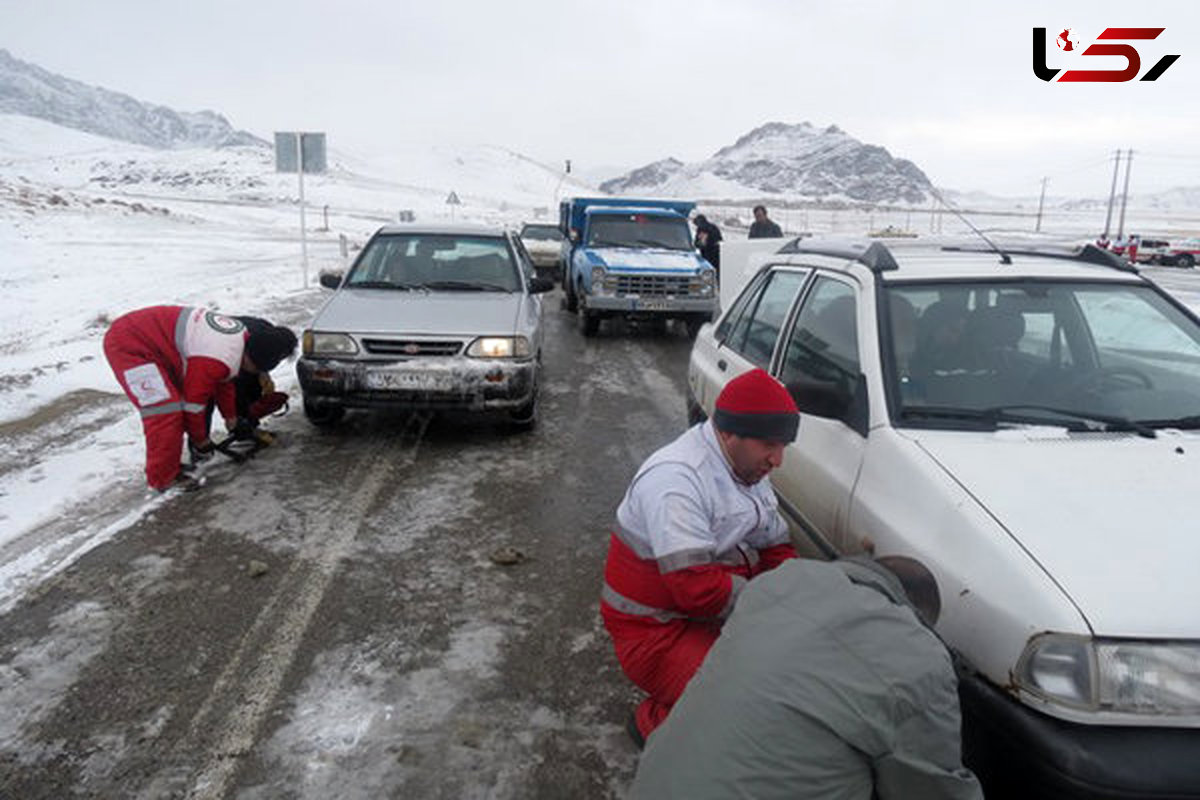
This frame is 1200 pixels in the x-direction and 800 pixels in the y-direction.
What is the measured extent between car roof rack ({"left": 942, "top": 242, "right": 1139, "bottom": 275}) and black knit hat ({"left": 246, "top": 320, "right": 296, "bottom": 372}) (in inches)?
166

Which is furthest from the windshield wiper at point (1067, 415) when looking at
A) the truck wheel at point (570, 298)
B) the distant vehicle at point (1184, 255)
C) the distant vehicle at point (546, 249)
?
the distant vehicle at point (1184, 255)

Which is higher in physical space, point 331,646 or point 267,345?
point 267,345

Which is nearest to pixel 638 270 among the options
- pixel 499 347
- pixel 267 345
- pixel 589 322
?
pixel 589 322

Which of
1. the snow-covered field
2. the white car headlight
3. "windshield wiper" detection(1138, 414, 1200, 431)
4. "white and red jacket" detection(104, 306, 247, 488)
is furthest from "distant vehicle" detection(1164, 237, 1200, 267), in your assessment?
"white and red jacket" detection(104, 306, 247, 488)

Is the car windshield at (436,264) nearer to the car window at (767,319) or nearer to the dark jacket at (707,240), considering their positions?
the car window at (767,319)

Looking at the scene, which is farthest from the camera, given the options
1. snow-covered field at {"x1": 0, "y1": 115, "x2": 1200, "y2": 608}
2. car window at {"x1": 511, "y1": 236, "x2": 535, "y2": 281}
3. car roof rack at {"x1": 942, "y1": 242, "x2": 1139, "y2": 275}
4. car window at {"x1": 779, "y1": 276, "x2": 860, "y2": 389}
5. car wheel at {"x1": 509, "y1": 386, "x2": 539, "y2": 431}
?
car window at {"x1": 511, "y1": 236, "x2": 535, "y2": 281}

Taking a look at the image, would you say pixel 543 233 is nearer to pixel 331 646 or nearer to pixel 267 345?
pixel 267 345

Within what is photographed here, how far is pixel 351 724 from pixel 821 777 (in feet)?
6.84

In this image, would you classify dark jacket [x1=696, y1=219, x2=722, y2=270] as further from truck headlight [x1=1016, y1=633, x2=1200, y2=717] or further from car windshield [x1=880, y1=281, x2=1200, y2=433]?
truck headlight [x1=1016, y1=633, x2=1200, y2=717]

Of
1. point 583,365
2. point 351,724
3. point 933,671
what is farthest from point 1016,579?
point 583,365

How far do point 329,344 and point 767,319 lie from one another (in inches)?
137

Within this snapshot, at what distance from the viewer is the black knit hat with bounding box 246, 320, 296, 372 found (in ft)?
18.9

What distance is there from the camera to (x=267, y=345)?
579cm

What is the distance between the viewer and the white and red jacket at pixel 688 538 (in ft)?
8.31
